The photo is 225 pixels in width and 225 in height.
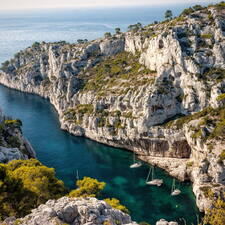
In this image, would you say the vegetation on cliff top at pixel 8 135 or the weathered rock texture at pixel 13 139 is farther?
the vegetation on cliff top at pixel 8 135

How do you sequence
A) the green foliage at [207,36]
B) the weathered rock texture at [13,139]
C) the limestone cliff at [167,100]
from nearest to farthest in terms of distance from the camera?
the weathered rock texture at [13,139] < the limestone cliff at [167,100] < the green foliage at [207,36]

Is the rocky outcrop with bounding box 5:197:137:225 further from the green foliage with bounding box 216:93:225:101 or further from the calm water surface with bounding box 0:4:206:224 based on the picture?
the green foliage with bounding box 216:93:225:101

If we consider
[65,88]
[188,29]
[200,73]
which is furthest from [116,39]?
[200,73]

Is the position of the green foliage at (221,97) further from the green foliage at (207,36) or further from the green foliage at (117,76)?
the green foliage at (207,36)

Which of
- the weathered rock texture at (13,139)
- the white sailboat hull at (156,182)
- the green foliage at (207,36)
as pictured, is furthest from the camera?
the green foliage at (207,36)

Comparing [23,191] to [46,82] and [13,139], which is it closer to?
[13,139]

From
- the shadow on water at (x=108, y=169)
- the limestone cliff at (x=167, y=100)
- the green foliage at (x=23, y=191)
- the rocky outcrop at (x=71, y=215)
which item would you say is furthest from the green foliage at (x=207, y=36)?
the rocky outcrop at (x=71, y=215)

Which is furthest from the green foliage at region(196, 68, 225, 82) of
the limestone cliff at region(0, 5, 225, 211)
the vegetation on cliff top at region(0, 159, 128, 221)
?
the vegetation on cliff top at region(0, 159, 128, 221)
